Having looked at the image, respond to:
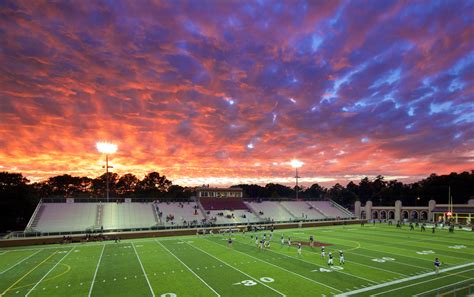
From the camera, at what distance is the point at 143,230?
43344 mm

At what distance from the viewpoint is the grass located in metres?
17.1

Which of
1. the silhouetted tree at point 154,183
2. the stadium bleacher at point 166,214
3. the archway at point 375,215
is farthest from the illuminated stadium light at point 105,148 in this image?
the archway at point 375,215

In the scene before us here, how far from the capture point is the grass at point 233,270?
56.1 feet

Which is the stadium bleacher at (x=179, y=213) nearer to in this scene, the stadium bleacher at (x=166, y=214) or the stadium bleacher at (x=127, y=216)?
the stadium bleacher at (x=166, y=214)

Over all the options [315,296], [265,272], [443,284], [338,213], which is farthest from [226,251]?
[338,213]

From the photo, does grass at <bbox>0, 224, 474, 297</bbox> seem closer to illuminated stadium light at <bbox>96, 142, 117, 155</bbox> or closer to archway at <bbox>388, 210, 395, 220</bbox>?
illuminated stadium light at <bbox>96, 142, 117, 155</bbox>

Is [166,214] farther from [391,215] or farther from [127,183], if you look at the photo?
[391,215]

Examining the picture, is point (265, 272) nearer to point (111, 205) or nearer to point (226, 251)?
point (226, 251)

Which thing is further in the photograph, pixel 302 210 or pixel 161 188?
pixel 161 188

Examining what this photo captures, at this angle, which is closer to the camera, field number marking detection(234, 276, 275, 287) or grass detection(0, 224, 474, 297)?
grass detection(0, 224, 474, 297)

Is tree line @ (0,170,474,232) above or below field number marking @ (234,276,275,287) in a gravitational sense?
above

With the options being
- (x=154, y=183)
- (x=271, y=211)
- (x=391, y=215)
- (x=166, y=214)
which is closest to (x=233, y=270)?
(x=166, y=214)

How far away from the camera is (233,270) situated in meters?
21.7

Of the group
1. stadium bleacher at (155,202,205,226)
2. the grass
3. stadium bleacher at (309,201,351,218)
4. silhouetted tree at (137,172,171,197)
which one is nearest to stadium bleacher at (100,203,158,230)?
stadium bleacher at (155,202,205,226)
